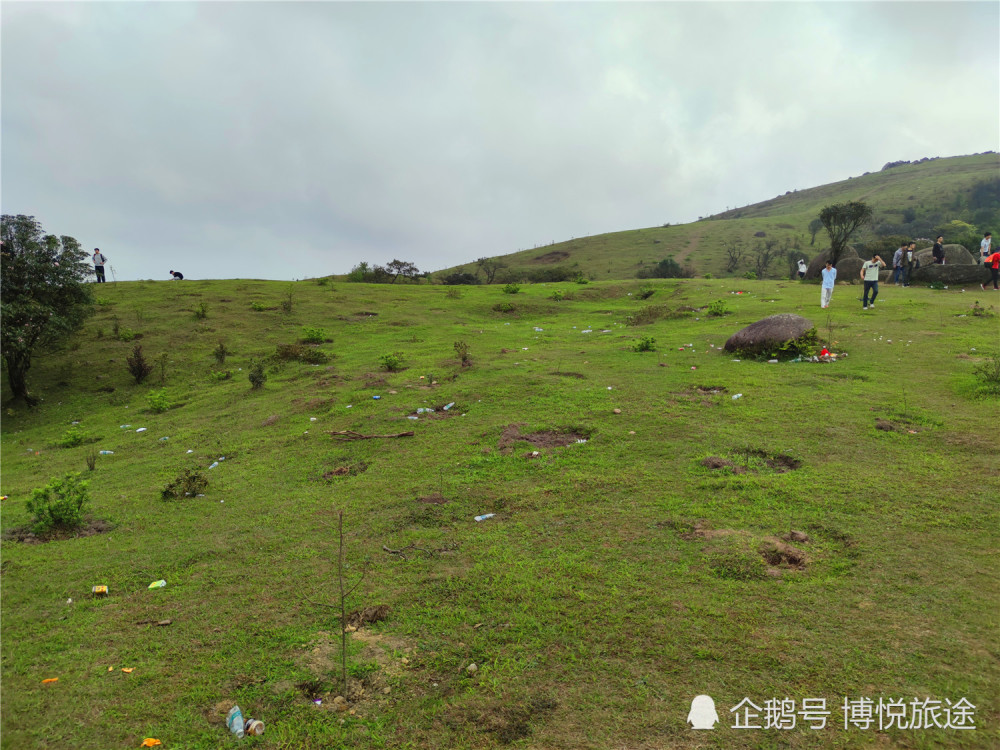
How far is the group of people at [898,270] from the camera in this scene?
17.8 metres

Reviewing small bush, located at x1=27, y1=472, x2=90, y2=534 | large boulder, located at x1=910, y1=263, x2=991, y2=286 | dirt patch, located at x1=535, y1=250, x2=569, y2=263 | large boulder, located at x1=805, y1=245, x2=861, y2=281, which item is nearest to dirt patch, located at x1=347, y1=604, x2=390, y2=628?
small bush, located at x1=27, y1=472, x2=90, y2=534

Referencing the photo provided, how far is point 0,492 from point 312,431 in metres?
5.06

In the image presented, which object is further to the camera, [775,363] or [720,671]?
[775,363]

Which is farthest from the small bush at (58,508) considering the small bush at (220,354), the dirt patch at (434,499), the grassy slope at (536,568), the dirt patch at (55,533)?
the small bush at (220,354)

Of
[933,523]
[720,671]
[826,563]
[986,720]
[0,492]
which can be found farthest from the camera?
[0,492]

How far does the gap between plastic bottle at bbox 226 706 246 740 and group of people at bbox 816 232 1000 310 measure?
20.5 m

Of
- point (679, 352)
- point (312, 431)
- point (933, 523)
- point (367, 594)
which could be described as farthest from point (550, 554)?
point (679, 352)

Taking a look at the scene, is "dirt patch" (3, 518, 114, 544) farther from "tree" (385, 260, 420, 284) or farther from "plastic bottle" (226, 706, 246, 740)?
"tree" (385, 260, 420, 284)

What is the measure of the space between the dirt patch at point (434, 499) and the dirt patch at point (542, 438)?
1.63 m

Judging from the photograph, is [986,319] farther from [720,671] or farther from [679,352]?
[720,671]

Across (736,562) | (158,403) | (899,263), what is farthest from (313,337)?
(899,263)

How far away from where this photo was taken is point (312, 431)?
1009 centimetres

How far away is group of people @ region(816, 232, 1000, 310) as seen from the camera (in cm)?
1783

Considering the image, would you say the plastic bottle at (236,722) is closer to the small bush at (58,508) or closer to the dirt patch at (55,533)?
the dirt patch at (55,533)
